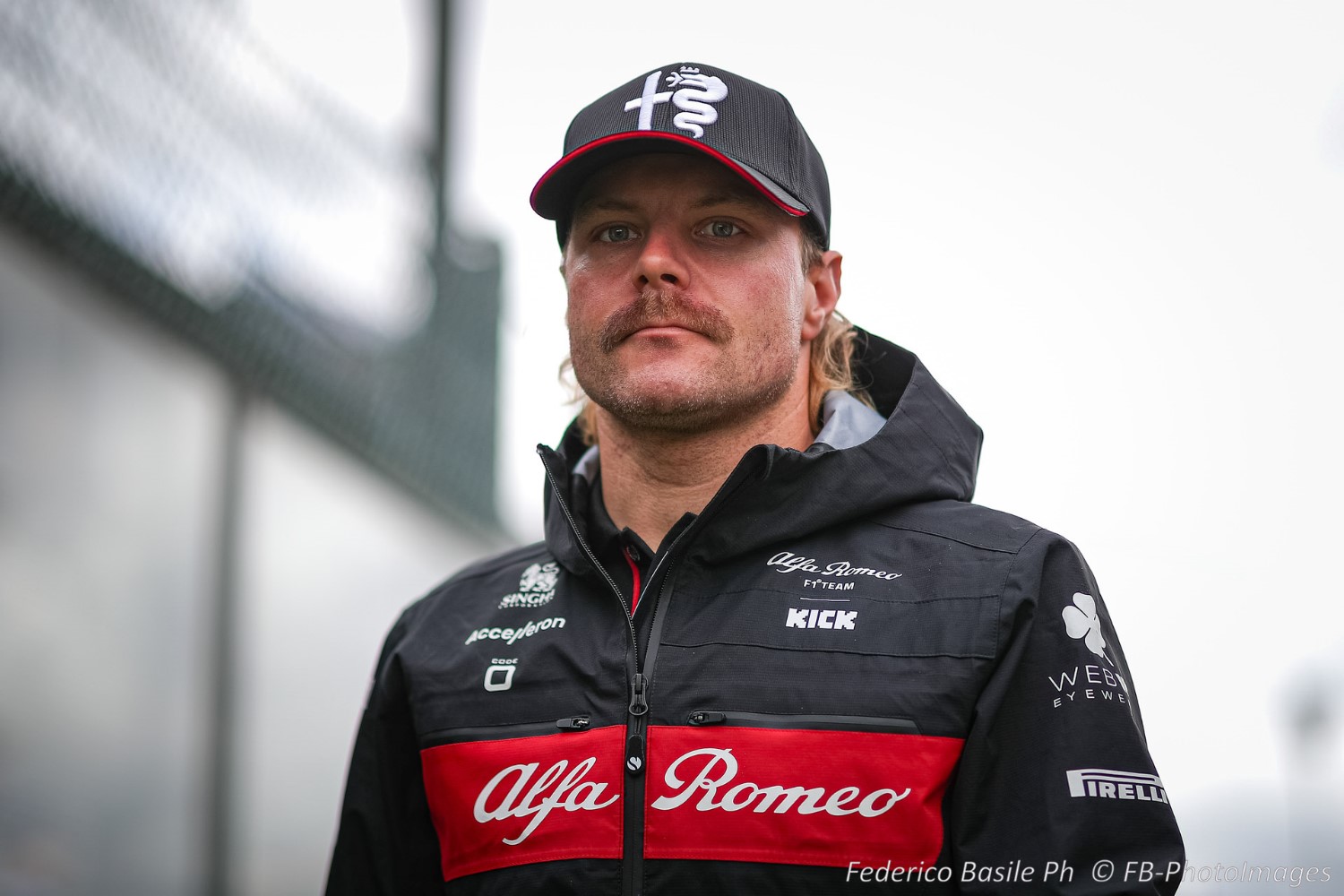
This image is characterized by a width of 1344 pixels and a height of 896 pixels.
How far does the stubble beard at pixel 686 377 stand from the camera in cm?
206

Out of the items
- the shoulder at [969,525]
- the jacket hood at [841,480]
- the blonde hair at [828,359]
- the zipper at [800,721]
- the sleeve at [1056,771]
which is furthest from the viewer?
the blonde hair at [828,359]

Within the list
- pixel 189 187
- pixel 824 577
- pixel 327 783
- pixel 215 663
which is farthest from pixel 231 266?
pixel 824 577

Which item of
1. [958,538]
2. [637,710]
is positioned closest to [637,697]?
[637,710]

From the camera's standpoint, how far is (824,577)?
196cm

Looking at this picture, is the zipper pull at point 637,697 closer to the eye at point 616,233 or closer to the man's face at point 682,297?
the man's face at point 682,297

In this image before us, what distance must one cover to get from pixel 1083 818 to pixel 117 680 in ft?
9.70

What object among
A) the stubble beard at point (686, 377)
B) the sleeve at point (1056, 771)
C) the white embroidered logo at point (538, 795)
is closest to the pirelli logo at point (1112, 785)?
the sleeve at point (1056, 771)

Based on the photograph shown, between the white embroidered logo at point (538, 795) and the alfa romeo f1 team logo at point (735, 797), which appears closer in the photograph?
the alfa romeo f1 team logo at point (735, 797)

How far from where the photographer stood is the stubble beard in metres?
2.06

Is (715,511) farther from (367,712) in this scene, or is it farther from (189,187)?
(189,187)

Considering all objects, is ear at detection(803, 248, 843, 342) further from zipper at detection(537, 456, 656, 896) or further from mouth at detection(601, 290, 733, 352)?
zipper at detection(537, 456, 656, 896)

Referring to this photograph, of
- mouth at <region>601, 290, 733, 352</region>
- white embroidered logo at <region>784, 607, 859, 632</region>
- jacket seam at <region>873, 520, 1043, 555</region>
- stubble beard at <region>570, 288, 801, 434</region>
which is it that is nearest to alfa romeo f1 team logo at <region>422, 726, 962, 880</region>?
white embroidered logo at <region>784, 607, 859, 632</region>

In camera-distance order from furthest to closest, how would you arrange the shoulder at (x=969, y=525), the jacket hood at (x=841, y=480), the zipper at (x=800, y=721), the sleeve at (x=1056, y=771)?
the jacket hood at (x=841, y=480)
the shoulder at (x=969, y=525)
the zipper at (x=800, y=721)
the sleeve at (x=1056, y=771)

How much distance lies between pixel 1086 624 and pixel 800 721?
432 millimetres
